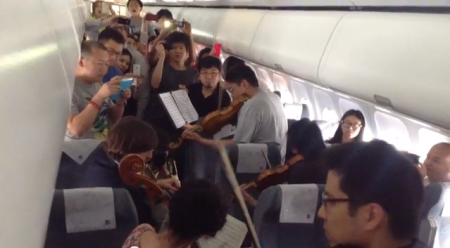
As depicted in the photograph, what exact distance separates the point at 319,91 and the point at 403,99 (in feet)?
11.1

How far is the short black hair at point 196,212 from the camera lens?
1770 mm

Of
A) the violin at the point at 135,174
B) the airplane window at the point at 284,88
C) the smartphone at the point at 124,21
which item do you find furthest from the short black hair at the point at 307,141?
the smartphone at the point at 124,21

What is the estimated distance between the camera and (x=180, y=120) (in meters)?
4.19

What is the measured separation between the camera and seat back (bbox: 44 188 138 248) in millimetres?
2086

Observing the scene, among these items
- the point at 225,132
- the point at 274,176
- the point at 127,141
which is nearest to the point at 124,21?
the point at 225,132

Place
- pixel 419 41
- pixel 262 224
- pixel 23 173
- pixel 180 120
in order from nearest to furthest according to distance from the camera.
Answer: pixel 23 173 < pixel 419 41 < pixel 262 224 < pixel 180 120

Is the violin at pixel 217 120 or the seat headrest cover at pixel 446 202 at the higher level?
the seat headrest cover at pixel 446 202

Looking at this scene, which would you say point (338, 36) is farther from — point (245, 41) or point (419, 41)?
point (245, 41)

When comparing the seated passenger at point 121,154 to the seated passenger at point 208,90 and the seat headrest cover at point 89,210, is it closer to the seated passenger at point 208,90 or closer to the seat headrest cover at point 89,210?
the seat headrest cover at point 89,210

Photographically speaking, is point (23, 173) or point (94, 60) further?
point (94, 60)

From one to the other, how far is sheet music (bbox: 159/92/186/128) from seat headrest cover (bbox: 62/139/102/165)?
133 centimetres

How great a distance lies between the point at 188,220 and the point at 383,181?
676 mm

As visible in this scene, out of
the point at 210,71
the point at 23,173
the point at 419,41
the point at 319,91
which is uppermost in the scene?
the point at 23,173

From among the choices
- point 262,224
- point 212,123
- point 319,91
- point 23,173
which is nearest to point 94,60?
point 262,224
